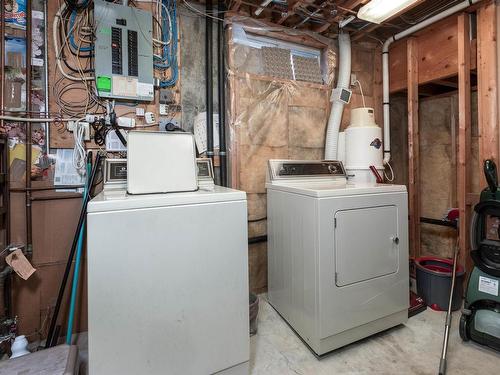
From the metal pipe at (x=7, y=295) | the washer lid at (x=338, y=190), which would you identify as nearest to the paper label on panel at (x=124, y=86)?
the washer lid at (x=338, y=190)

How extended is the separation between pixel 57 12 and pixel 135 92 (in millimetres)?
764

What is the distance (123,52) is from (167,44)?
1.29ft

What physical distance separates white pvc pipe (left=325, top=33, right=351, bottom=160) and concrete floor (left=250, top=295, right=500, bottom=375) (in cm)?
164

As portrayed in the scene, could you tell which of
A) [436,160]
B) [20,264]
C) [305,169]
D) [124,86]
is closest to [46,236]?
[20,264]

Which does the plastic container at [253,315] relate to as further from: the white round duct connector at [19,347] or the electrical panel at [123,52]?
the electrical panel at [123,52]

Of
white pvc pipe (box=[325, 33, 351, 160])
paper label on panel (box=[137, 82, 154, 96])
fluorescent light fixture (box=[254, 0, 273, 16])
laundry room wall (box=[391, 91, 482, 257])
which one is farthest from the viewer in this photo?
laundry room wall (box=[391, 91, 482, 257])

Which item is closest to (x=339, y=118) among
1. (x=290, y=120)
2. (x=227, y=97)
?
(x=290, y=120)

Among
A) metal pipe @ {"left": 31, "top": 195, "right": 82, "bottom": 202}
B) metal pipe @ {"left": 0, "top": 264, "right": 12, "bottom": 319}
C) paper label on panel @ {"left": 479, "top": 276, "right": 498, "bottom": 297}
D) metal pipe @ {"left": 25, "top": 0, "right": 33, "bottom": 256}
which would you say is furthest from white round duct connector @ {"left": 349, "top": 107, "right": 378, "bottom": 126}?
metal pipe @ {"left": 0, "top": 264, "right": 12, "bottom": 319}

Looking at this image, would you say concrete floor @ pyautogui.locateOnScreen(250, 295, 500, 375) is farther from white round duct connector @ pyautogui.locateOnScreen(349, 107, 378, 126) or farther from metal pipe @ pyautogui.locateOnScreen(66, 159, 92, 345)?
white round duct connector @ pyautogui.locateOnScreen(349, 107, 378, 126)

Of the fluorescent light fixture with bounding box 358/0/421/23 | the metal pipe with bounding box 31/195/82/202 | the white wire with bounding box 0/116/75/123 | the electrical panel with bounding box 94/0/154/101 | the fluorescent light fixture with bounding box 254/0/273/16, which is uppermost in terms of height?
the fluorescent light fixture with bounding box 254/0/273/16

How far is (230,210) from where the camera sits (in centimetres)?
142

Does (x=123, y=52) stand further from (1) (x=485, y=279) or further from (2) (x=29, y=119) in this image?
(1) (x=485, y=279)

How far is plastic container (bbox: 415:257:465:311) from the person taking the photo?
226 centimetres

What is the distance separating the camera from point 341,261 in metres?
1.74
